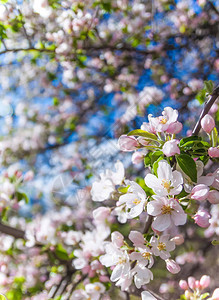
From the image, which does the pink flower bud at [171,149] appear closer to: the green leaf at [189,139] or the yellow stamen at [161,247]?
the green leaf at [189,139]

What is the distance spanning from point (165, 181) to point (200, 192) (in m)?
0.08

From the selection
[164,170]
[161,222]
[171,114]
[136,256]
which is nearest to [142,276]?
[136,256]

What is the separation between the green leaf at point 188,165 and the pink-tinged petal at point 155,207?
86mm

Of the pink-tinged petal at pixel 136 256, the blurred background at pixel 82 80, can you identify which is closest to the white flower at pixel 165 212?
the pink-tinged petal at pixel 136 256

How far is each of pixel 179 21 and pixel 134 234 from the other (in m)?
2.55

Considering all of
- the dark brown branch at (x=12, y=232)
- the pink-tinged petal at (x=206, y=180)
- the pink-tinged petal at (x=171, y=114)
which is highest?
the pink-tinged petal at (x=171, y=114)

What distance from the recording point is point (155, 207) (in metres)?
0.62

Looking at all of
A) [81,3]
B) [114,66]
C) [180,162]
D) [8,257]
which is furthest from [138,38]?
[180,162]

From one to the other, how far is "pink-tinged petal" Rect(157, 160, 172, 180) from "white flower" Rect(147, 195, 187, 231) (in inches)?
1.8

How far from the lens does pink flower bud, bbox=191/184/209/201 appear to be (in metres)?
0.61

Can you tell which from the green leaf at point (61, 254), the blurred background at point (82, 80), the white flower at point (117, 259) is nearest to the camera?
the white flower at point (117, 259)

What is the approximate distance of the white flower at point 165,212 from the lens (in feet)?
2.03

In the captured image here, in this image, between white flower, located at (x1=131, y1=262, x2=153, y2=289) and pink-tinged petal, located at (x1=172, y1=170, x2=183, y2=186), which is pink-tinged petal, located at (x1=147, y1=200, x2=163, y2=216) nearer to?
pink-tinged petal, located at (x1=172, y1=170, x2=183, y2=186)

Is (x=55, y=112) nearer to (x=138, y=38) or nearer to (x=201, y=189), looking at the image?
(x=138, y=38)
